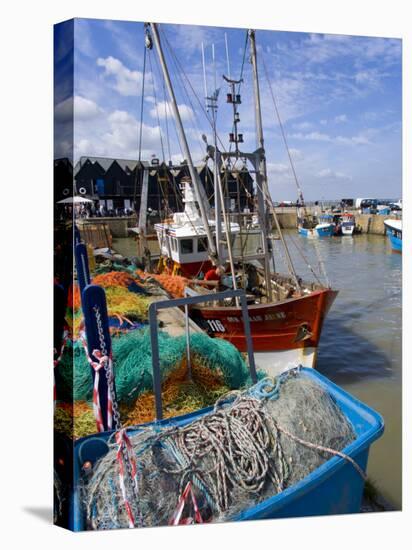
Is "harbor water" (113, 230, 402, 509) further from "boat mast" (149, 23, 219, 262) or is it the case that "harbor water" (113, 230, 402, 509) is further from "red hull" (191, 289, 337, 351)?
"boat mast" (149, 23, 219, 262)

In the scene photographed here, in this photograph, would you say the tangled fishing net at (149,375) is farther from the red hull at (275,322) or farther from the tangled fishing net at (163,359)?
the red hull at (275,322)

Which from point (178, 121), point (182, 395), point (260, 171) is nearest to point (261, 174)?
point (260, 171)

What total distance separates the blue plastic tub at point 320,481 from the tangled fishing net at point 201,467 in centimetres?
7

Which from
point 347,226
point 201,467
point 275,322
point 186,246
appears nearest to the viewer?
point 201,467

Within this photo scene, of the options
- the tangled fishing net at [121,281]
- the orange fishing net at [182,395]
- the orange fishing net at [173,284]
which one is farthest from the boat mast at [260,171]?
the orange fishing net at [182,395]

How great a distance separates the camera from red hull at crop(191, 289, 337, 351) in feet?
20.8

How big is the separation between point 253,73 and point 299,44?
2.01 ft

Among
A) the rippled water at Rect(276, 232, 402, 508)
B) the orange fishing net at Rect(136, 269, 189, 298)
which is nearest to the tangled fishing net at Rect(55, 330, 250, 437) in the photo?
the orange fishing net at Rect(136, 269, 189, 298)

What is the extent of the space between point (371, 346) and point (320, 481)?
222 inches

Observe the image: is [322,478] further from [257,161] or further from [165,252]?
[165,252]

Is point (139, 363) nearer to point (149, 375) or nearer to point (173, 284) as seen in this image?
point (149, 375)

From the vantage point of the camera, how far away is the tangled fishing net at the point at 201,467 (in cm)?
352

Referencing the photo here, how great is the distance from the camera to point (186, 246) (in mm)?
8797

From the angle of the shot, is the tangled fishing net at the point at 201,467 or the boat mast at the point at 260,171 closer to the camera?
the tangled fishing net at the point at 201,467
